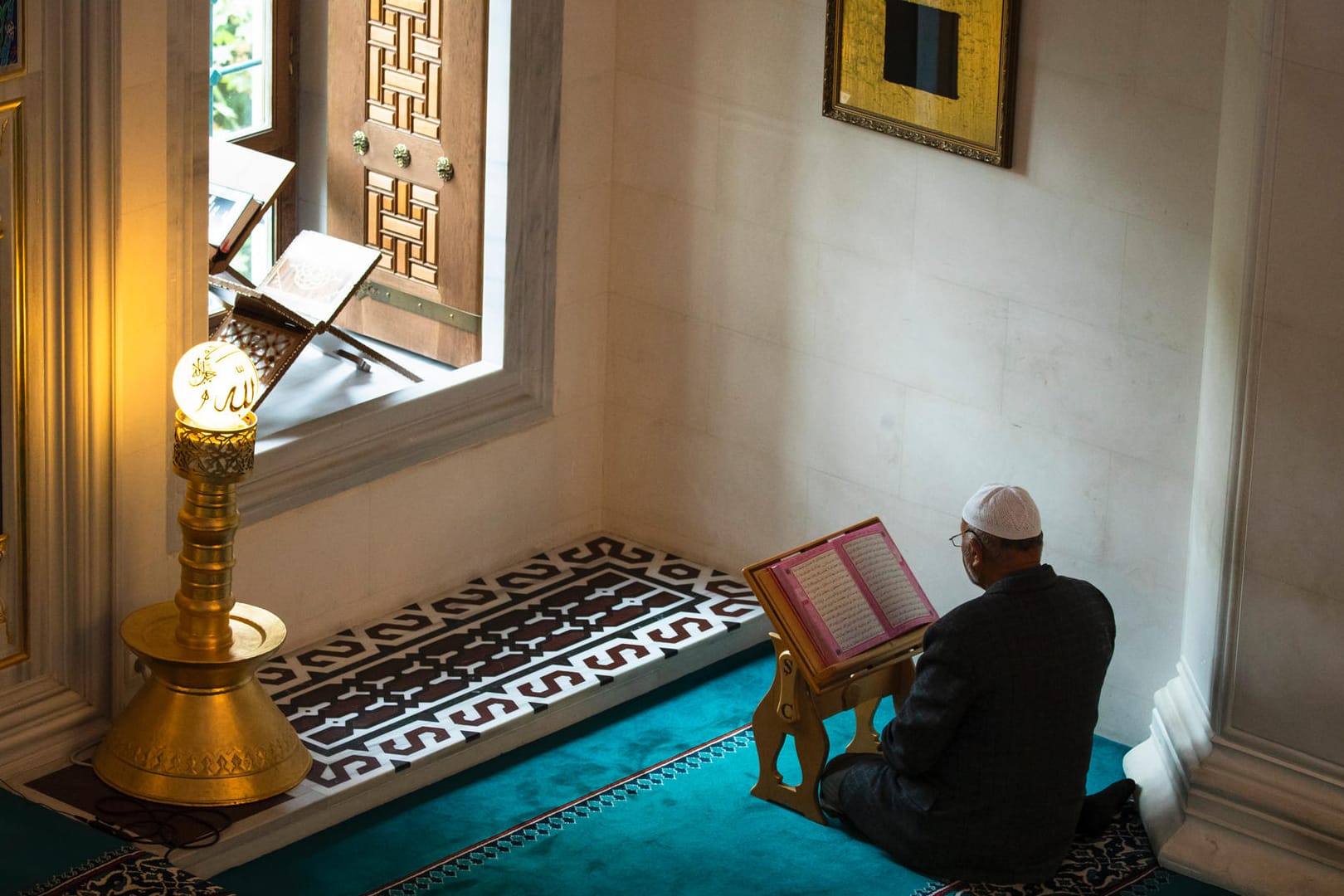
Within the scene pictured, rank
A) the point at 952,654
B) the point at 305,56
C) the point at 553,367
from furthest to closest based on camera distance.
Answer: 1. the point at 305,56
2. the point at 553,367
3. the point at 952,654

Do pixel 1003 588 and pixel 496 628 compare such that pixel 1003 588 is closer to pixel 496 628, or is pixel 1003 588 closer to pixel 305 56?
pixel 496 628

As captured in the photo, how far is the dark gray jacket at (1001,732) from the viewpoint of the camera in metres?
5.81

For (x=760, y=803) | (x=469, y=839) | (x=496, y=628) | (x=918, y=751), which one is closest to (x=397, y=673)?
(x=496, y=628)

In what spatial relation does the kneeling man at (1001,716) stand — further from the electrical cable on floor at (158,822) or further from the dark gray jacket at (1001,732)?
the electrical cable on floor at (158,822)

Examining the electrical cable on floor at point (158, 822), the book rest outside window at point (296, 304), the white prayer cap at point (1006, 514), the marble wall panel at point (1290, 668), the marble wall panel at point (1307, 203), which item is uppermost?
the marble wall panel at point (1307, 203)

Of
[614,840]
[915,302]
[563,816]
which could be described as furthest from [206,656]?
[915,302]

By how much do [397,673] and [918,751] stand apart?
2.04 metres

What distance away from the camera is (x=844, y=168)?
7.26m

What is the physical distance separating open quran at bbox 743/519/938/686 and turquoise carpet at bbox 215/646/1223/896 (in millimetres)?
565

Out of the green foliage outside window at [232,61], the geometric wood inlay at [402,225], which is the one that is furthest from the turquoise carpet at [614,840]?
the green foliage outside window at [232,61]

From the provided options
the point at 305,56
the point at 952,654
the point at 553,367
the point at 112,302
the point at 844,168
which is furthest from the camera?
the point at 305,56

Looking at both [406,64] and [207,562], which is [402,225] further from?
[207,562]

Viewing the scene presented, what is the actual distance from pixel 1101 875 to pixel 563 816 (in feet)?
5.45

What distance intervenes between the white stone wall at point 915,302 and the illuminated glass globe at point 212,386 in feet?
7.44
